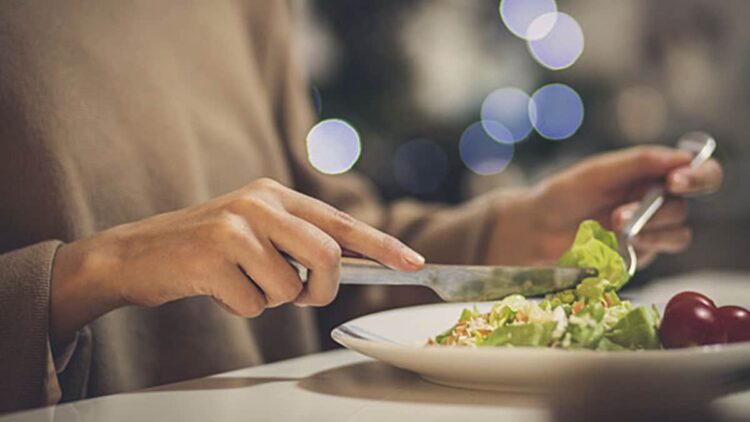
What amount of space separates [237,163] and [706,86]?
123 inches

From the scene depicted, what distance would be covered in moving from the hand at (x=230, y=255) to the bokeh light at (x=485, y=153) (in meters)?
2.17

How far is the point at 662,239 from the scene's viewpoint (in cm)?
118

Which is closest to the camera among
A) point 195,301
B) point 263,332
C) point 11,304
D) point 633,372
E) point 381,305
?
point 633,372

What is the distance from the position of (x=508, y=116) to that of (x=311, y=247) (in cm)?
242

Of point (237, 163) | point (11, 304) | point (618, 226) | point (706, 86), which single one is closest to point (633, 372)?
point (11, 304)

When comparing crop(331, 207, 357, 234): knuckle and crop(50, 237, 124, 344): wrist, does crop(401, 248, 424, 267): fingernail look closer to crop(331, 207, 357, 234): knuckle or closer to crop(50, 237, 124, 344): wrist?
crop(331, 207, 357, 234): knuckle

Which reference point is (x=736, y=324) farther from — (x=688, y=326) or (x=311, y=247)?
(x=311, y=247)

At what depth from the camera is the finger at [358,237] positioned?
2.22 ft

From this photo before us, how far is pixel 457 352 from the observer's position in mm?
557

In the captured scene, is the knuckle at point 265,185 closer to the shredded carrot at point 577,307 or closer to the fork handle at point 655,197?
the shredded carrot at point 577,307

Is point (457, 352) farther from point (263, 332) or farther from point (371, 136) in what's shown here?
point (371, 136)

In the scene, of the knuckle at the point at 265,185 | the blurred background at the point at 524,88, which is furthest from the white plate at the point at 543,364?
the blurred background at the point at 524,88

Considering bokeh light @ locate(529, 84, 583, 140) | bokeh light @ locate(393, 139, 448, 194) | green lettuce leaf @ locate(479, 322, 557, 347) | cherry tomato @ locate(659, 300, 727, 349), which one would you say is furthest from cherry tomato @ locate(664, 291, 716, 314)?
bokeh light @ locate(529, 84, 583, 140)

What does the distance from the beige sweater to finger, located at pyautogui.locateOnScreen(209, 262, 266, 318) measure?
164 mm
